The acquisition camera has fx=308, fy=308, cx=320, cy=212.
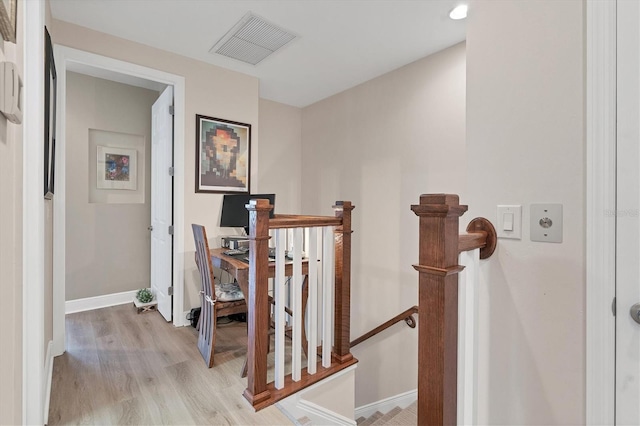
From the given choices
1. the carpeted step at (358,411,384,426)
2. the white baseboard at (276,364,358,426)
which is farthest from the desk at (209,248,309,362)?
the carpeted step at (358,411,384,426)

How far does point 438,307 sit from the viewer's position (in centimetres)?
82

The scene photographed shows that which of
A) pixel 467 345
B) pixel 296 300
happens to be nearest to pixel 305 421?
pixel 296 300

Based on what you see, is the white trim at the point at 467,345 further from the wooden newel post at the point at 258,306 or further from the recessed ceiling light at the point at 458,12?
the recessed ceiling light at the point at 458,12

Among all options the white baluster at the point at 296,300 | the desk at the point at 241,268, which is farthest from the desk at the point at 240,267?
the white baluster at the point at 296,300

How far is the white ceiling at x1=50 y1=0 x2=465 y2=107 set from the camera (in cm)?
215

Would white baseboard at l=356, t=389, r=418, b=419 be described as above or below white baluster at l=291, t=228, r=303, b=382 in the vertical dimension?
below

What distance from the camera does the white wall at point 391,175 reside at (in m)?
2.67

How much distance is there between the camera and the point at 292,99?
405 centimetres

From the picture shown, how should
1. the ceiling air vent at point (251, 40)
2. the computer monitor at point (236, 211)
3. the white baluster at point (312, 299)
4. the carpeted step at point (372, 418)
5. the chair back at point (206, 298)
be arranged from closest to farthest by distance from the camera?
the white baluster at point (312, 299), the chair back at point (206, 298), the ceiling air vent at point (251, 40), the carpeted step at point (372, 418), the computer monitor at point (236, 211)

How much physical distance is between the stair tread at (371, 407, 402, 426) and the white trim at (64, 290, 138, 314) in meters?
2.93

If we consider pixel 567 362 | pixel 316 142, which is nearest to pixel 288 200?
pixel 316 142

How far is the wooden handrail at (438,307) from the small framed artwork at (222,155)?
2646 mm

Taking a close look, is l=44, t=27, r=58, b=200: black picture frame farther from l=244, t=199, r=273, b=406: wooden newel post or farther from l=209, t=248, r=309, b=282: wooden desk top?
l=209, t=248, r=309, b=282: wooden desk top
